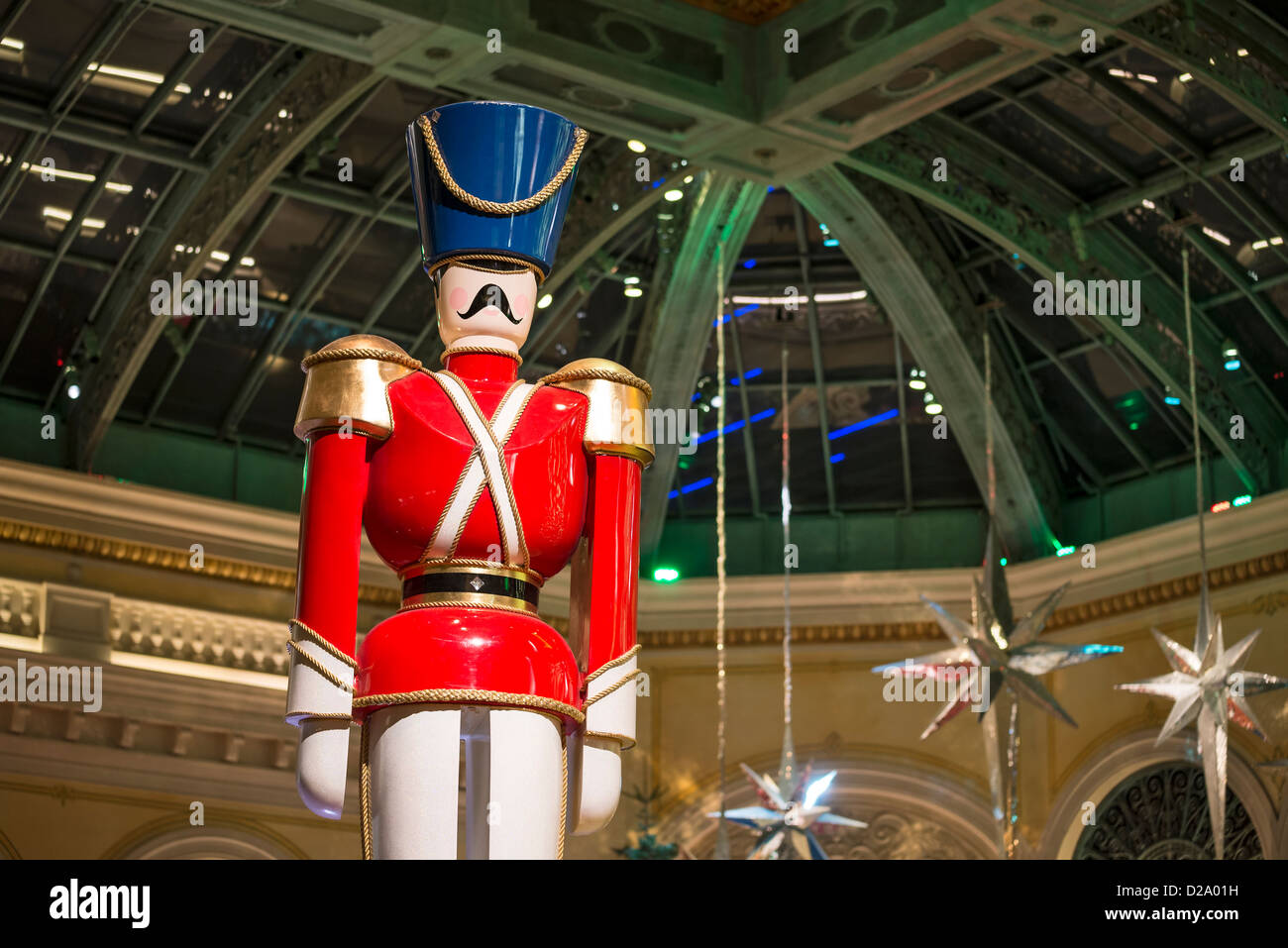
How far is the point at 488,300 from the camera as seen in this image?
578cm

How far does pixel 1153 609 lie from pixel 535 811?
1158cm

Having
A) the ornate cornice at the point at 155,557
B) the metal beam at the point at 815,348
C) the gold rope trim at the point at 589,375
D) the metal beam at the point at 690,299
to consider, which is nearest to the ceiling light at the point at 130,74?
the ornate cornice at the point at 155,557

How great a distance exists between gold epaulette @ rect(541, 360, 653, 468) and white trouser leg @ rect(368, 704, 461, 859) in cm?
101

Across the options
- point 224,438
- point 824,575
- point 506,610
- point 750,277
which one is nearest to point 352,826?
point 224,438

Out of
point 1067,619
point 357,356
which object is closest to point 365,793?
point 357,356

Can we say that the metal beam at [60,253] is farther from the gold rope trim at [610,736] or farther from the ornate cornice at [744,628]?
the gold rope trim at [610,736]

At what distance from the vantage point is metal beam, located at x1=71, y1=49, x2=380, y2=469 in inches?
525

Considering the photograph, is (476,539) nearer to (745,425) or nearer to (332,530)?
(332,530)

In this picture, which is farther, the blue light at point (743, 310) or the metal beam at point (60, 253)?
the blue light at point (743, 310)

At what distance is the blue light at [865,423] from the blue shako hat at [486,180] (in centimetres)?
1262

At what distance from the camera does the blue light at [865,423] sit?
18.2 m

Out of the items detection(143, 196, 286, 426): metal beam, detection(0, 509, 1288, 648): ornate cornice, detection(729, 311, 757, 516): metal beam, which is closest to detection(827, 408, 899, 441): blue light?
detection(729, 311, 757, 516): metal beam

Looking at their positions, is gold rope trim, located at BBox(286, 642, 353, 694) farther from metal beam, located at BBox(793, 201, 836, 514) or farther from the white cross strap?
metal beam, located at BBox(793, 201, 836, 514)

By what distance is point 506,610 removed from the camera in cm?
549
